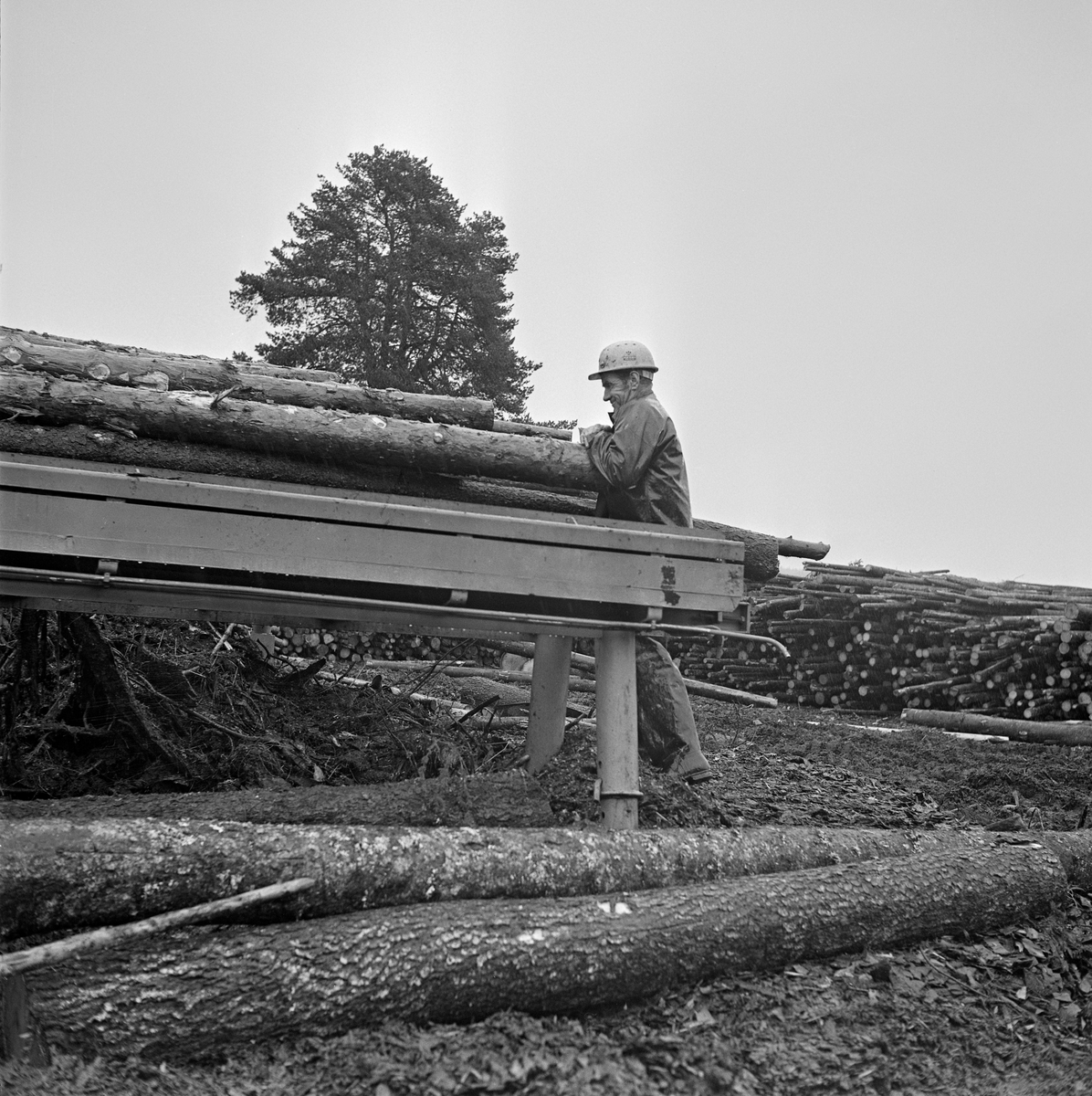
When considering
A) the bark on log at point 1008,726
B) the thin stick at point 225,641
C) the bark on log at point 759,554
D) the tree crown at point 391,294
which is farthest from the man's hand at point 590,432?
the tree crown at point 391,294

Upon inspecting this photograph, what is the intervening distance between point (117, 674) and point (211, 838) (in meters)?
2.08

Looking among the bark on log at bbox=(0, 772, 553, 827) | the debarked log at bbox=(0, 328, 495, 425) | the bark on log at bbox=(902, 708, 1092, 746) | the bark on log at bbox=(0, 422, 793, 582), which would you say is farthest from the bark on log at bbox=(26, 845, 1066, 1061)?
the bark on log at bbox=(902, 708, 1092, 746)

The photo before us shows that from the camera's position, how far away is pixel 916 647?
13547mm

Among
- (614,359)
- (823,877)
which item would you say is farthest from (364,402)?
(823,877)

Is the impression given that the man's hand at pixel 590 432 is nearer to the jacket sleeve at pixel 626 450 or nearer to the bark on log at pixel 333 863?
the jacket sleeve at pixel 626 450

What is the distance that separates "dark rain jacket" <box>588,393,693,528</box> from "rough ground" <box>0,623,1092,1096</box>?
1326mm

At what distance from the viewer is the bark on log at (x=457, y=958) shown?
3547 mm

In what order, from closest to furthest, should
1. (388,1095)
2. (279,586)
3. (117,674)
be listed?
(388,1095) < (279,586) < (117,674)

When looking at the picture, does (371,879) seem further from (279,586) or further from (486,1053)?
(279,586)

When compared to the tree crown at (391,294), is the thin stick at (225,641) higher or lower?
lower

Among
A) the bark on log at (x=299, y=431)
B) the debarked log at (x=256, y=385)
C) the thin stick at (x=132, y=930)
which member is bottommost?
the thin stick at (x=132, y=930)

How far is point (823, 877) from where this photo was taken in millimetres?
4980

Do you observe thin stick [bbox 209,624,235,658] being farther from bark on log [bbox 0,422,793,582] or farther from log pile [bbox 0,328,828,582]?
bark on log [bbox 0,422,793,582]

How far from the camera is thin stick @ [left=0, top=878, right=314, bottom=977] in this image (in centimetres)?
331
